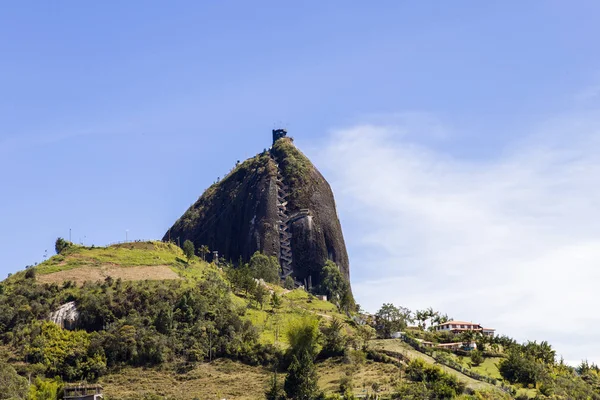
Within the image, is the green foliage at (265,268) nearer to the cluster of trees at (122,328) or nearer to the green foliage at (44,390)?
the cluster of trees at (122,328)

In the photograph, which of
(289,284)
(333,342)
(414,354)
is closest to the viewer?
(333,342)

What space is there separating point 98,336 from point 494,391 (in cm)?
4589

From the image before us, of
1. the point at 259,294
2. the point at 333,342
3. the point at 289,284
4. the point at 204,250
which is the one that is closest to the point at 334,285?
the point at 289,284

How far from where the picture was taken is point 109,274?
427 feet

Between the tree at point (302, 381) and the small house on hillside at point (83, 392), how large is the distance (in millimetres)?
19825

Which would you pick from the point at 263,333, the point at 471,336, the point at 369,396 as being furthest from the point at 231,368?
the point at 471,336

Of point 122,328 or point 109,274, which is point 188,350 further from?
point 109,274

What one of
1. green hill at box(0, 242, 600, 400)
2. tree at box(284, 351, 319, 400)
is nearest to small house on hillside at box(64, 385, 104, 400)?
green hill at box(0, 242, 600, 400)

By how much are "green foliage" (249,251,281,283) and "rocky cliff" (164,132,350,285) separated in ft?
38.5

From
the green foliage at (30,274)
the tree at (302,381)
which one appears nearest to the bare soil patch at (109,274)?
the green foliage at (30,274)

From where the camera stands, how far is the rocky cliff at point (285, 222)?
598ft

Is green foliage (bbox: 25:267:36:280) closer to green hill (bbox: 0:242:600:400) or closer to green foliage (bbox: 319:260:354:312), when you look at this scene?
green hill (bbox: 0:242:600:400)

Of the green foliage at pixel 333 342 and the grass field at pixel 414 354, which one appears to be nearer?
the grass field at pixel 414 354

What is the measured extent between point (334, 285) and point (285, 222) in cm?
2163
